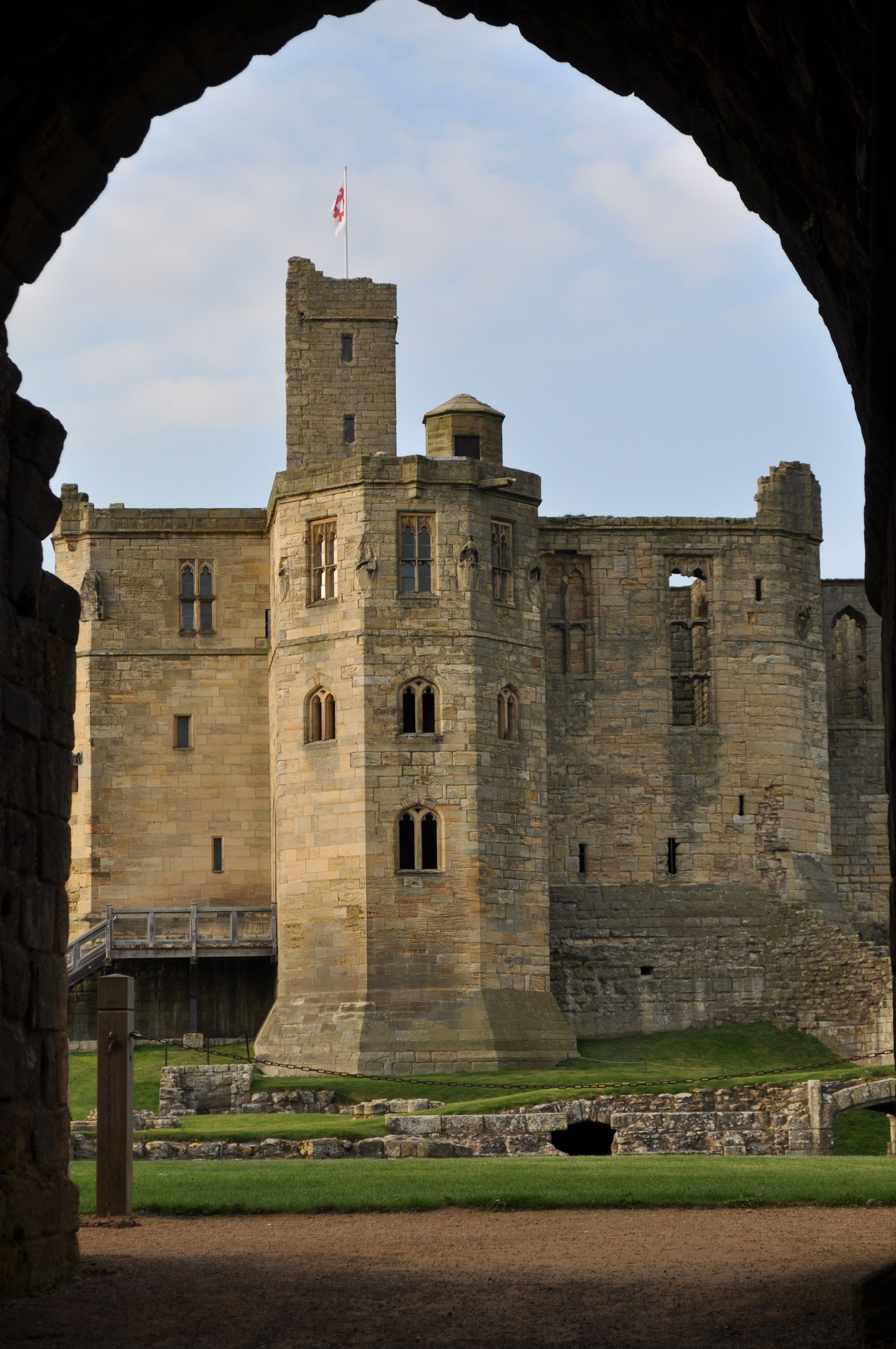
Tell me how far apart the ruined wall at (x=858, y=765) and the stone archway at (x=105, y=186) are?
1264 inches

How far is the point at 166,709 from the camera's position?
130ft

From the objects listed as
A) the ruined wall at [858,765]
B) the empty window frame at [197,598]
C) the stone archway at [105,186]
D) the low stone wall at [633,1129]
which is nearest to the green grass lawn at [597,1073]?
the low stone wall at [633,1129]

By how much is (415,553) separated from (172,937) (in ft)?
30.0

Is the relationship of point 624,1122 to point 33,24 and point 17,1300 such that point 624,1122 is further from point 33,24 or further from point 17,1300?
point 33,24

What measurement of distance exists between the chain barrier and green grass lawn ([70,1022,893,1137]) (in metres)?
0.04

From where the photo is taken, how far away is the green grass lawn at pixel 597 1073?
28.0 m

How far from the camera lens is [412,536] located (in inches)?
1449

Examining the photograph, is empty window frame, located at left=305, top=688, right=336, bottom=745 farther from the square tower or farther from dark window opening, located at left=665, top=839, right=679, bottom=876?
dark window opening, located at left=665, top=839, right=679, bottom=876

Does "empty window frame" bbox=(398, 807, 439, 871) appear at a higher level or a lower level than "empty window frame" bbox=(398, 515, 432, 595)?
lower

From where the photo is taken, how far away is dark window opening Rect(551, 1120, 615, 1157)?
1096 inches

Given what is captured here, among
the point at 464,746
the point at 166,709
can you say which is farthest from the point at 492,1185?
the point at 166,709

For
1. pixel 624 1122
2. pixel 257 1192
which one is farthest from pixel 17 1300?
pixel 624 1122

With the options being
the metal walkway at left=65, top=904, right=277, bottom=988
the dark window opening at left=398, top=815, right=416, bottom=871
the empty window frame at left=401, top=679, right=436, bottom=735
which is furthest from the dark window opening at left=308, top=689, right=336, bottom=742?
the metal walkway at left=65, top=904, right=277, bottom=988

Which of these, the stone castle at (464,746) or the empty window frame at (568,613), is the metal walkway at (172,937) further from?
the empty window frame at (568,613)
